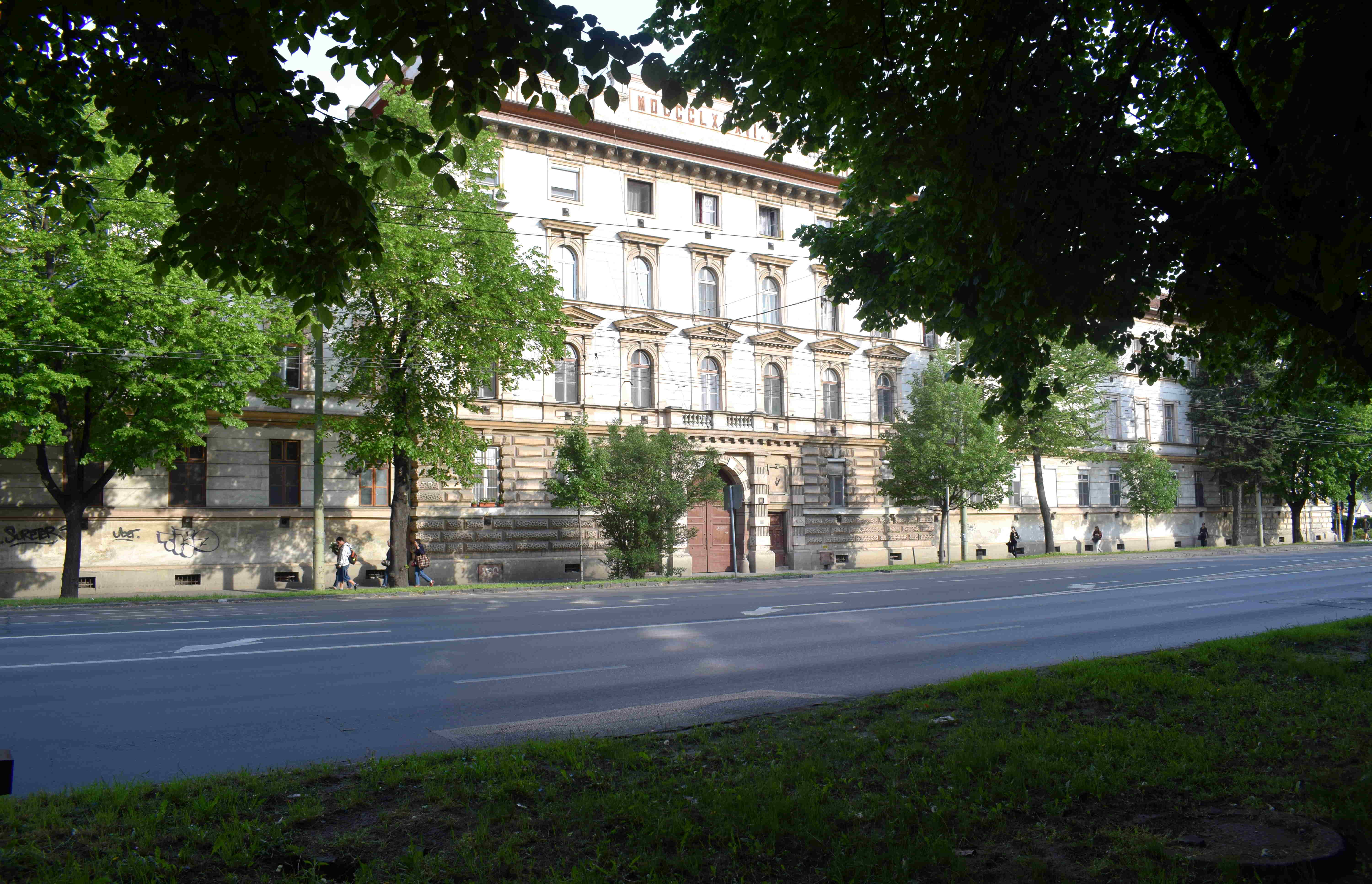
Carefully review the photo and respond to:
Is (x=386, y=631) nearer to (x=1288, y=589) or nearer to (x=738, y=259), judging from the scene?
(x=1288, y=589)

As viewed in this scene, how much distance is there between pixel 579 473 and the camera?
27.9m

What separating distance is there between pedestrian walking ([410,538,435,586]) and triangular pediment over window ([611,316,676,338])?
10609 millimetres

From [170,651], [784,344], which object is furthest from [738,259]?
[170,651]

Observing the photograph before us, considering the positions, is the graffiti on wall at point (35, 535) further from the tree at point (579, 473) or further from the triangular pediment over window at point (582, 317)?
the triangular pediment over window at point (582, 317)

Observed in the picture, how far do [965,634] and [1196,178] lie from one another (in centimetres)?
818

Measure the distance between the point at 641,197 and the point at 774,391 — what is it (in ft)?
30.2

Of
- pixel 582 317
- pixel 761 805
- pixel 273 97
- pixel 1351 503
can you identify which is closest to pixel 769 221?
pixel 582 317

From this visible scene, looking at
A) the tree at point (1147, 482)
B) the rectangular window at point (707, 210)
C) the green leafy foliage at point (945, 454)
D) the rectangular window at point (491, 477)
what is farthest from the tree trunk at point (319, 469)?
the tree at point (1147, 482)

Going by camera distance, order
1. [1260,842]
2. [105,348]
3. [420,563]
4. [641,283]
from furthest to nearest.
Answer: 1. [641,283]
2. [420,563]
3. [105,348]
4. [1260,842]

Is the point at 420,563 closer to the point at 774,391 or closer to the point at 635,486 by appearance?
the point at 635,486

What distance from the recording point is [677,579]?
28.5 meters

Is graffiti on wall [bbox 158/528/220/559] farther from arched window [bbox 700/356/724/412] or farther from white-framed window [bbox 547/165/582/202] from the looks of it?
arched window [bbox 700/356/724/412]

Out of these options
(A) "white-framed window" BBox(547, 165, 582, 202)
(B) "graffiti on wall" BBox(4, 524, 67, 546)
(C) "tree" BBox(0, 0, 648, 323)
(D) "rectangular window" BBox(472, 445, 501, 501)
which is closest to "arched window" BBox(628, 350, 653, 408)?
(D) "rectangular window" BBox(472, 445, 501, 501)

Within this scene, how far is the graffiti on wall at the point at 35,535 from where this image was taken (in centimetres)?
2330
